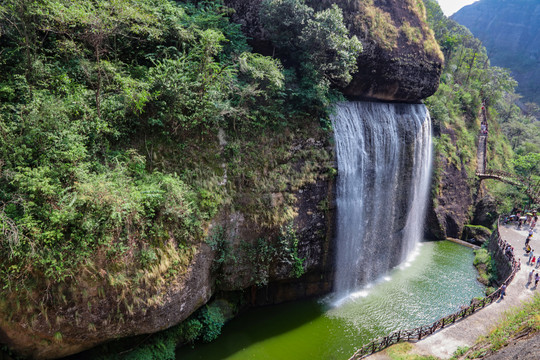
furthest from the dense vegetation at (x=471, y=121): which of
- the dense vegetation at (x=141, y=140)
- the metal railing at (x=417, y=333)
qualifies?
the dense vegetation at (x=141, y=140)

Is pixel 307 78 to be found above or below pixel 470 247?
above

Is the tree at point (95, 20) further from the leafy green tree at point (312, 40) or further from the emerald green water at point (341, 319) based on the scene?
the emerald green water at point (341, 319)

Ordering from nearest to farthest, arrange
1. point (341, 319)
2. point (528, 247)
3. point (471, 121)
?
point (341, 319)
point (528, 247)
point (471, 121)

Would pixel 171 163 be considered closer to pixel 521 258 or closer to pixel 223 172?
pixel 223 172

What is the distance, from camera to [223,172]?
12.6m

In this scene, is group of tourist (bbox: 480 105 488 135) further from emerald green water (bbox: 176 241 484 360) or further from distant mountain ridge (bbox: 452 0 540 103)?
distant mountain ridge (bbox: 452 0 540 103)

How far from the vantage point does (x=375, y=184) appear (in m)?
17.7

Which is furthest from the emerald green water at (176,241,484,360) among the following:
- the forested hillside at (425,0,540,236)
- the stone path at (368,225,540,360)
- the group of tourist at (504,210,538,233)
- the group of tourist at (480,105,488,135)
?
the group of tourist at (480,105,488,135)

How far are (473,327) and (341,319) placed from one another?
5.37 metres

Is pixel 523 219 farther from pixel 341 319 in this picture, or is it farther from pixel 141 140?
pixel 141 140

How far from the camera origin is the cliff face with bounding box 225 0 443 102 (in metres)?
15.6

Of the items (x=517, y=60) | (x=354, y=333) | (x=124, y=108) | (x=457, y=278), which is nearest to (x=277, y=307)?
(x=354, y=333)

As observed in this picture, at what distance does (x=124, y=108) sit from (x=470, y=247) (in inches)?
1029

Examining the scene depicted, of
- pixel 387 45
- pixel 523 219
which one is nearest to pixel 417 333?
pixel 387 45
